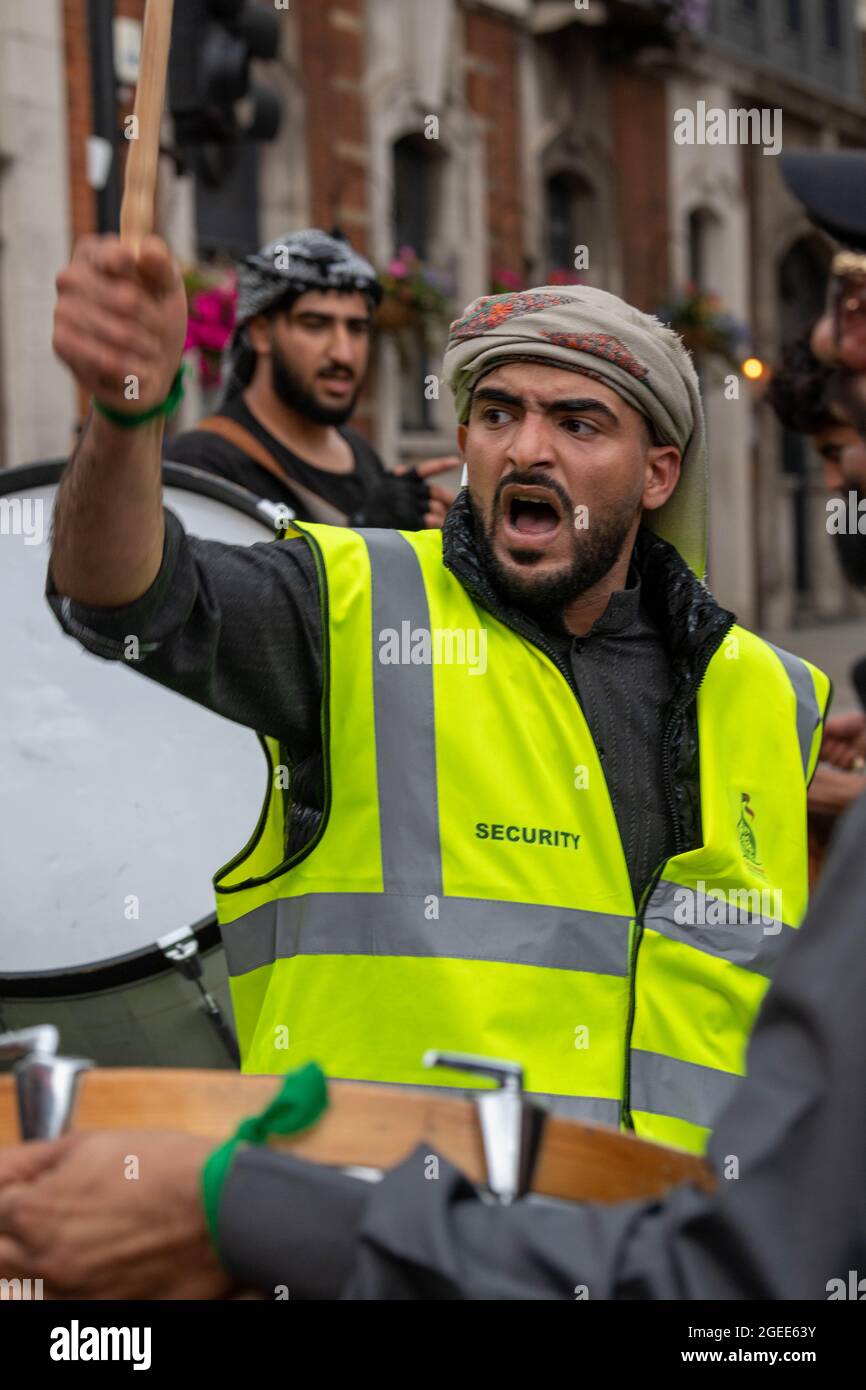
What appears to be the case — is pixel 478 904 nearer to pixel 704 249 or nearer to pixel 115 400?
pixel 115 400

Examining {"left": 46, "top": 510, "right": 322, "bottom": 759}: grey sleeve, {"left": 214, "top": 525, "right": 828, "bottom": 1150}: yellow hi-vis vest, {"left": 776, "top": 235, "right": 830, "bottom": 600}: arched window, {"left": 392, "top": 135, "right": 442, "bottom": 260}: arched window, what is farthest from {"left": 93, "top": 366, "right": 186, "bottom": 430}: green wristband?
{"left": 776, "top": 235, "right": 830, "bottom": 600}: arched window

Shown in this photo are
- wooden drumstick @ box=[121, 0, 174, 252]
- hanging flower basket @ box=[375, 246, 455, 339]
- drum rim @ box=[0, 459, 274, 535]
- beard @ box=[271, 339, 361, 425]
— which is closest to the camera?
wooden drumstick @ box=[121, 0, 174, 252]

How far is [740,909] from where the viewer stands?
96.7 inches

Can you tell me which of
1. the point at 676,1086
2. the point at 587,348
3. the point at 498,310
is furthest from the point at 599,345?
the point at 676,1086

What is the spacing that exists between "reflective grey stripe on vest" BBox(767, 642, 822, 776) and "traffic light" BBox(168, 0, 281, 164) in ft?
14.8

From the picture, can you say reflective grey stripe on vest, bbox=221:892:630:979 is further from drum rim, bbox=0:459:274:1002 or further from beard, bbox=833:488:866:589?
drum rim, bbox=0:459:274:1002

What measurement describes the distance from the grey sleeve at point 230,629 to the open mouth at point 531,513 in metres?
0.32

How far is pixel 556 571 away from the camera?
2.63m

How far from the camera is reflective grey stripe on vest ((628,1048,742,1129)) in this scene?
237 centimetres

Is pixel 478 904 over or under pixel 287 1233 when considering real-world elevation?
over

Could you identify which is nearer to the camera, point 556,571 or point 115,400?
point 115,400

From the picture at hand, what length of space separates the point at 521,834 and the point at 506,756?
0.35ft

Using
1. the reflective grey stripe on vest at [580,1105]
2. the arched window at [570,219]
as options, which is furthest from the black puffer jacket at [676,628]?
the arched window at [570,219]

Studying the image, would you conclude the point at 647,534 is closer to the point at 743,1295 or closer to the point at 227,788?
the point at 227,788
